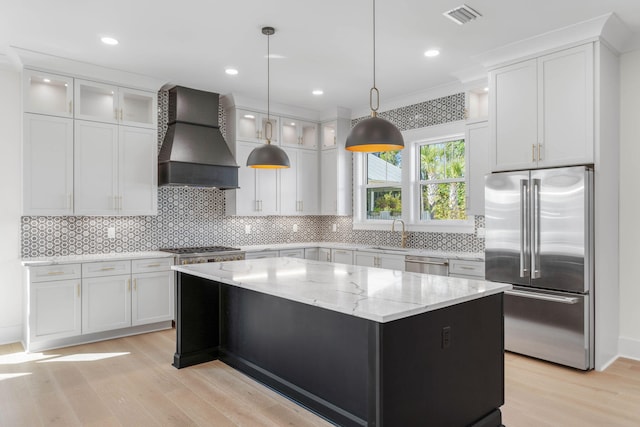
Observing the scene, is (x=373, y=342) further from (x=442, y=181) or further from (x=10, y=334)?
(x=10, y=334)

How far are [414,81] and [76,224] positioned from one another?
434cm

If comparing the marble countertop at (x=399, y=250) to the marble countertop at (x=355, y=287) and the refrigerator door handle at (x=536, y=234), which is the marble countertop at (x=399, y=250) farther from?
the marble countertop at (x=355, y=287)

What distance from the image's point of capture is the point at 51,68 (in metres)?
4.38

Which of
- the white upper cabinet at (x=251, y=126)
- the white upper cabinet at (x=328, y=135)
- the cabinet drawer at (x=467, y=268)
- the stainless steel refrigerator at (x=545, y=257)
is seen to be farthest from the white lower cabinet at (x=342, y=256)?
the stainless steel refrigerator at (x=545, y=257)

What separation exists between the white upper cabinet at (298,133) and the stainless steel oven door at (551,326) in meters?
3.84

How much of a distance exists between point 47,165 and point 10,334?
1857 mm

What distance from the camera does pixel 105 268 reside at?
4.48m

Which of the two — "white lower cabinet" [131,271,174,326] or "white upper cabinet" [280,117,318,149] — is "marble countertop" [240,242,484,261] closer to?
"white lower cabinet" [131,271,174,326]

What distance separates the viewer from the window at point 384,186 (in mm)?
6129

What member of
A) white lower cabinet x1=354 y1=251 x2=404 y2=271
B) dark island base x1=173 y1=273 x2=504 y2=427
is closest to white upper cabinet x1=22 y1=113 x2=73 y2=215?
dark island base x1=173 y1=273 x2=504 y2=427

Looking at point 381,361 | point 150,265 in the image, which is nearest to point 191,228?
point 150,265

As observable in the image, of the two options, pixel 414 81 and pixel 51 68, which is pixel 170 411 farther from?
pixel 414 81

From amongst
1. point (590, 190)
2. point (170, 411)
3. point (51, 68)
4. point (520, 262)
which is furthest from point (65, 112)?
point (590, 190)

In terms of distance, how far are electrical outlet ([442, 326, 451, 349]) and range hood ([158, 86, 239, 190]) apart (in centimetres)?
369
